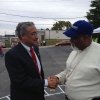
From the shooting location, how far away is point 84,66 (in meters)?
4.08

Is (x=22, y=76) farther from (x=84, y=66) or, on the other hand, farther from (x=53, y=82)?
(x=84, y=66)

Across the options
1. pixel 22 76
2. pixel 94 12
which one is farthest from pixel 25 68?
pixel 94 12

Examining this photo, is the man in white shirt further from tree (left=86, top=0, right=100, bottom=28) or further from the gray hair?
tree (left=86, top=0, right=100, bottom=28)

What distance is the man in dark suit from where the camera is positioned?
4.29 meters

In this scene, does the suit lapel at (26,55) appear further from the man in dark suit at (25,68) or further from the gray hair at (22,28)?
the gray hair at (22,28)

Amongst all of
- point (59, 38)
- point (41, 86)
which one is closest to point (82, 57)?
point (41, 86)

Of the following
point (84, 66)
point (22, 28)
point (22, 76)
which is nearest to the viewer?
point (84, 66)

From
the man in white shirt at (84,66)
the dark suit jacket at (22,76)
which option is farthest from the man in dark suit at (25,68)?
the man in white shirt at (84,66)

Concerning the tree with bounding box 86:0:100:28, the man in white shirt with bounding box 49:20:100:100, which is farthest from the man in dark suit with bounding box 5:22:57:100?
the tree with bounding box 86:0:100:28

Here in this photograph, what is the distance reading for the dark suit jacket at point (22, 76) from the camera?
428 centimetres

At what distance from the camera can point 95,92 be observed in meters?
4.08

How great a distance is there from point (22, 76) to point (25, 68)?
0.41 feet

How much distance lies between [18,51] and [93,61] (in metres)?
0.89

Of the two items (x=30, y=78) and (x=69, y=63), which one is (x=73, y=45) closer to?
(x=69, y=63)
